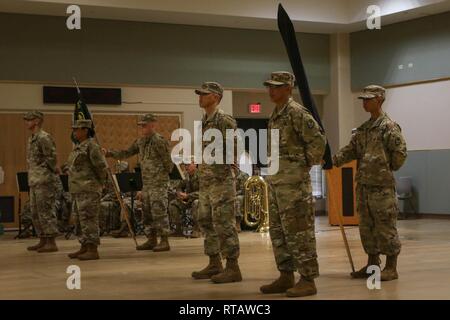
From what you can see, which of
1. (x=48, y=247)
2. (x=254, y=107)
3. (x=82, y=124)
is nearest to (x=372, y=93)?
(x=82, y=124)

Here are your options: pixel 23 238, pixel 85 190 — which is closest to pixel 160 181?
pixel 85 190

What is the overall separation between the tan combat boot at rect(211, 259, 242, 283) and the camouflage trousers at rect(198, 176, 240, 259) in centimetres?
7

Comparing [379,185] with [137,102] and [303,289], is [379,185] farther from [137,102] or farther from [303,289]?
[137,102]

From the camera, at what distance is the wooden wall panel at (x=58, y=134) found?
14914 millimetres

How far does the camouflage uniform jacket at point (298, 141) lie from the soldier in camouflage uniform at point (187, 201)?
707 cm

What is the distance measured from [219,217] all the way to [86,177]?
8.61ft

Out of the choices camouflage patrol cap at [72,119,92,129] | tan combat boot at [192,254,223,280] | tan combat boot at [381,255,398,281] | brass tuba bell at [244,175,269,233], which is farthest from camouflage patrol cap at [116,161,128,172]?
tan combat boot at [381,255,398,281]

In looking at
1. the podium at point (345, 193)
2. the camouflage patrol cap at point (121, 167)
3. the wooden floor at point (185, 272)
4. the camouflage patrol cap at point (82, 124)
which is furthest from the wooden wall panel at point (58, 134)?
the camouflage patrol cap at point (82, 124)

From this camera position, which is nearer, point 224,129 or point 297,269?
point 297,269

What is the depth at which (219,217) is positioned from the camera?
6.64m

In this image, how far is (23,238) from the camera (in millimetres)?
12781
